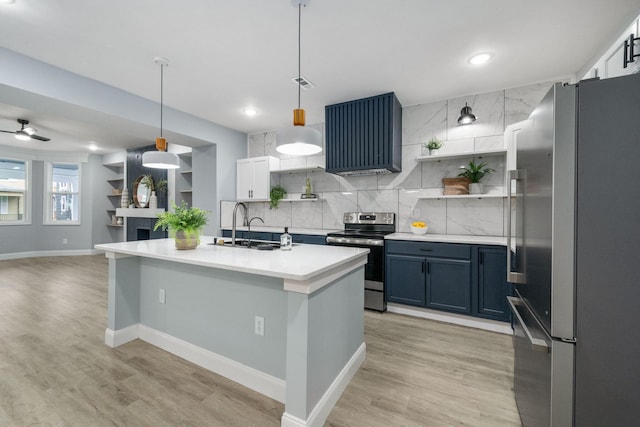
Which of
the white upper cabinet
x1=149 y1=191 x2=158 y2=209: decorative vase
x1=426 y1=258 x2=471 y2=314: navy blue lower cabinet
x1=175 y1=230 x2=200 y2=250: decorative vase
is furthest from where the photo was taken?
x1=149 y1=191 x2=158 y2=209: decorative vase

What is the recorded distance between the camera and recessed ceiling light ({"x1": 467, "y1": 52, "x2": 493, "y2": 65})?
8.71 ft

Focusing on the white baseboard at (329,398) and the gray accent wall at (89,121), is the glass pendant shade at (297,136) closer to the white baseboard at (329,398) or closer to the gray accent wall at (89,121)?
the white baseboard at (329,398)

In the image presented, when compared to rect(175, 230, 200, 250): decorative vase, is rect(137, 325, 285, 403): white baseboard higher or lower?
lower

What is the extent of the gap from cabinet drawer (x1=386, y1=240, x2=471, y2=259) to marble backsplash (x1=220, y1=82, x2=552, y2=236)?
25.0 inches

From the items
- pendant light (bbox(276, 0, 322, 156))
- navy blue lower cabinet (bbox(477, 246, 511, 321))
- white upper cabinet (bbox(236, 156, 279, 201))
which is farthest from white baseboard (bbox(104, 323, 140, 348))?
navy blue lower cabinet (bbox(477, 246, 511, 321))

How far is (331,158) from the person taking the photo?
402 centimetres

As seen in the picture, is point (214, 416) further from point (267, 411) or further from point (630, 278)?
point (630, 278)

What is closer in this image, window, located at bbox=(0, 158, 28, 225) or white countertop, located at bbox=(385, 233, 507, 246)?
white countertop, located at bbox=(385, 233, 507, 246)

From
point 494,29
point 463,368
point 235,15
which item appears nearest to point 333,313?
point 463,368

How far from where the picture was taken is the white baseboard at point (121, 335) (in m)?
2.51

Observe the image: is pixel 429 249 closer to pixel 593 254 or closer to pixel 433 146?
pixel 433 146

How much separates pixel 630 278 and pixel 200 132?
4.93m

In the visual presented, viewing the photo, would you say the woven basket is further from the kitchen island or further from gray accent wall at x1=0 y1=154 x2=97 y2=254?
gray accent wall at x1=0 y1=154 x2=97 y2=254

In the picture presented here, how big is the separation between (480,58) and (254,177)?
3.64 m
